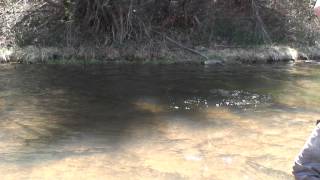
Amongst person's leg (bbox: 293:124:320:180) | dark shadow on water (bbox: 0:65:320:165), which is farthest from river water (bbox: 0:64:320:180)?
person's leg (bbox: 293:124:320:180)

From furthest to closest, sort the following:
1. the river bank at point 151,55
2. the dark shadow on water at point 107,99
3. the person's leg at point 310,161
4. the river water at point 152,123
A: the river bank at point 151,55, the dark shadow on water at point 107,99, the river water at point 152,123, the person's leg at point 310,161

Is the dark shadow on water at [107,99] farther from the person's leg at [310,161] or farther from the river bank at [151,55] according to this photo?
the person's leg at [310,161]

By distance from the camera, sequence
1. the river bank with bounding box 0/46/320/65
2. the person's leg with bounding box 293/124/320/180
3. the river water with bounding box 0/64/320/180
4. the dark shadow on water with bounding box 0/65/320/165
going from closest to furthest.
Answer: the person's leg with bounding box 293/124/320/180 → the river water with bounding box 0/64/320/180 → the dark shadow on water with bounding box 0/65/320/165 → the river bank with bounding box 0/46/320/65

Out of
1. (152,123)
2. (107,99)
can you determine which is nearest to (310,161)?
(152,123)

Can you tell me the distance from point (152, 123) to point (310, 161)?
17.5 ft

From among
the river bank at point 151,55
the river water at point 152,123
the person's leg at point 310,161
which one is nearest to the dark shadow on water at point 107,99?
the river water at point 152,123

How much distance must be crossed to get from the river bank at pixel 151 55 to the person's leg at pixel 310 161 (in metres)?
12.4

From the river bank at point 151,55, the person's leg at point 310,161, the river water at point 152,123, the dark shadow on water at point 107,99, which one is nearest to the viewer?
the person's leg at point 310,161

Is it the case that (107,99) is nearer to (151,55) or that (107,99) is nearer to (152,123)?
(152,123)

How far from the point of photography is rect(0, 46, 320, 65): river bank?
14570 mm

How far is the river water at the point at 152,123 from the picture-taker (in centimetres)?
564

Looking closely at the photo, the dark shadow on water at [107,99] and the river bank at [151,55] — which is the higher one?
A: the river bank at [151,55]

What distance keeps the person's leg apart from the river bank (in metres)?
12.4

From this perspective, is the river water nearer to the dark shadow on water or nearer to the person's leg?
the dark shadow on water
